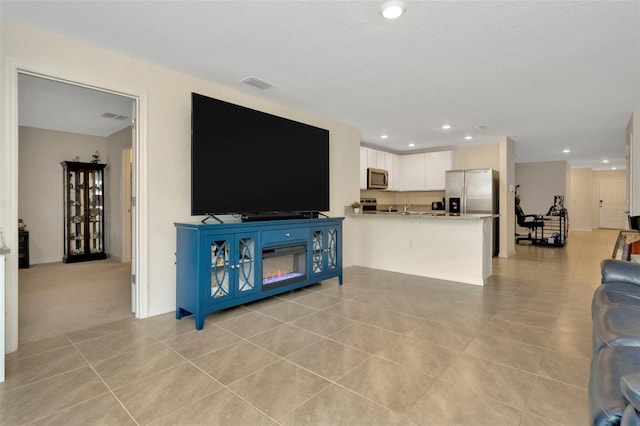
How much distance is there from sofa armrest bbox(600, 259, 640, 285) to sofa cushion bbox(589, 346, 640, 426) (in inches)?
42.8

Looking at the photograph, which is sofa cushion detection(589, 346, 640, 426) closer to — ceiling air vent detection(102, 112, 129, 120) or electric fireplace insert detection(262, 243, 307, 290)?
electric fireplace insert detection(262, 243, 307, 290)

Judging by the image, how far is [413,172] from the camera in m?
7.67

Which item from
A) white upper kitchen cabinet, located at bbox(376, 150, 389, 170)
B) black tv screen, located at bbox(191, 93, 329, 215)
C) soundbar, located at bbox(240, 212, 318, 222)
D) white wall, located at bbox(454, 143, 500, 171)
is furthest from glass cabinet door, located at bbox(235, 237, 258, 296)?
white wall, located at bbox(454, 143, 500, 171)

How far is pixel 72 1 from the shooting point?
2172 mm

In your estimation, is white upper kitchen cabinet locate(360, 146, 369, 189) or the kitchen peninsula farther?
white upper kitchen cabinet locate(360, 146, 369, 189)

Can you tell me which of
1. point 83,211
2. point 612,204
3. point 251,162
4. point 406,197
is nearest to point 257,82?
point 251,162

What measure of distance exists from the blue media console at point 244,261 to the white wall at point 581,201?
12403 mm

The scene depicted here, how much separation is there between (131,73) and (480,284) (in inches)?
185

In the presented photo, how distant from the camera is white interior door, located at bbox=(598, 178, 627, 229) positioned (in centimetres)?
1258

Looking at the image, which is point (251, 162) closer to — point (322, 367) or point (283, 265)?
point (283, 265)

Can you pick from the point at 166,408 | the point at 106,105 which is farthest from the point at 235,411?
the point at 106,105

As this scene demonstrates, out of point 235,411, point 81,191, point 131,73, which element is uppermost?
point 131,73

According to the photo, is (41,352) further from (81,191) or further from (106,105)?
(81,191)

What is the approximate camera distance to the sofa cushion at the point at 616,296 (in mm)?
1888
